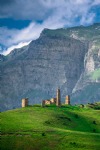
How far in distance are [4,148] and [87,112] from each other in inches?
2668

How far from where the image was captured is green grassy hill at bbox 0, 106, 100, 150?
3976 inches

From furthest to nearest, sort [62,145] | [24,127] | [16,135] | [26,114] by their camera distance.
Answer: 1. [26,114]
2. [24,127]
3. [16,135]
4. [62,145]

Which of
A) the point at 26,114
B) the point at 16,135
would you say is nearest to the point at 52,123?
the point at 26,114

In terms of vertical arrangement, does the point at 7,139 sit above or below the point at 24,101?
below

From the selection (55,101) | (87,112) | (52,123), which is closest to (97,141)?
(52,123)

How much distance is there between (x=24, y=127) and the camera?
377 feet

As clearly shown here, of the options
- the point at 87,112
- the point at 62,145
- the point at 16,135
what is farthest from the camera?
the point at 87,112

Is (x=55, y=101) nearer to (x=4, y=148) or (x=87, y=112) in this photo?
(x=87, y=112)

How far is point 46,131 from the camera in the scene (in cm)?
11156

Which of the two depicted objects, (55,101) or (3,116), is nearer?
(3,116)

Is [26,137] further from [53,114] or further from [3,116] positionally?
[53,114]

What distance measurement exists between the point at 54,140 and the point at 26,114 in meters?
34.7

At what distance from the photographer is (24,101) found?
16588cm

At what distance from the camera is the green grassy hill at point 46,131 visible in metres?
101
